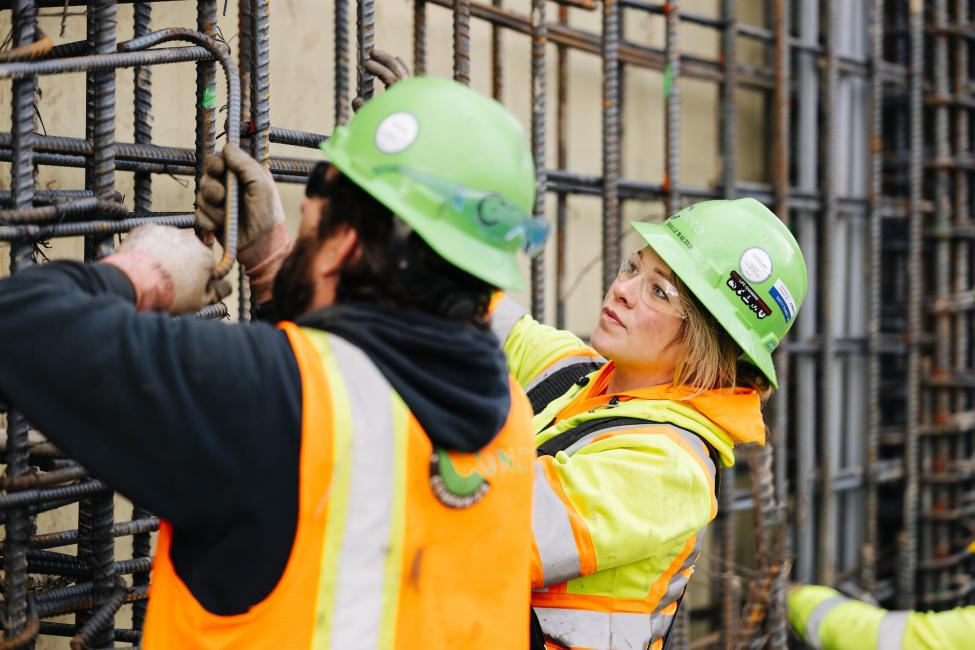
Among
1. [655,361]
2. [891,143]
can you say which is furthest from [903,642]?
[891,143]

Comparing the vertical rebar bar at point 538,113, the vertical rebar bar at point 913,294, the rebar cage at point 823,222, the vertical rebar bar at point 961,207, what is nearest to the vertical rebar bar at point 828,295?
the rebar cage at point 823,222

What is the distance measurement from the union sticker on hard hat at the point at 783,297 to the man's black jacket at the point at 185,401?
135cm

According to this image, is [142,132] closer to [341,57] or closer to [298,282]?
[341,57]

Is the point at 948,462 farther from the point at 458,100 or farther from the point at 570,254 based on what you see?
the point at 458,100

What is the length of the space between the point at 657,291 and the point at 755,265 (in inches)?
9.8

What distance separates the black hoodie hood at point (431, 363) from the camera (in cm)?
145

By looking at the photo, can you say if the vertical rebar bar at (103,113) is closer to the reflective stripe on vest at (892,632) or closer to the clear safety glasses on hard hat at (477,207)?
the clear safety glasses on hard hat at (477,207)

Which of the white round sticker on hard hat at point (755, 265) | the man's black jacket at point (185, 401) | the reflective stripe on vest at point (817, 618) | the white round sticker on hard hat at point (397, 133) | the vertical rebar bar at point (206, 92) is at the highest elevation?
the vertical rebar bar at point (206, 92)

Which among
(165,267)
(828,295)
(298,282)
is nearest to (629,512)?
(298,282)

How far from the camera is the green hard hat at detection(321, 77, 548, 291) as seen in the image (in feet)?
5.00

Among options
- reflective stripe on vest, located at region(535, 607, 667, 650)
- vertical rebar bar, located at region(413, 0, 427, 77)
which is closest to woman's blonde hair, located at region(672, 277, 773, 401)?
reflective stripe on vest, located at region(535, 607, 667, 650)

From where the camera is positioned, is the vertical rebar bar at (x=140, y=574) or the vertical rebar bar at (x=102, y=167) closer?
the vertical rebar bar at (x=102, y=167)

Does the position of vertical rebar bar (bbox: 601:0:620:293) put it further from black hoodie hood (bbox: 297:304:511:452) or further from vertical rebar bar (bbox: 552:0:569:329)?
black hoodie hood (bbox: 297:304:511:452)

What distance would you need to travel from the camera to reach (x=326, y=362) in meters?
1.40
